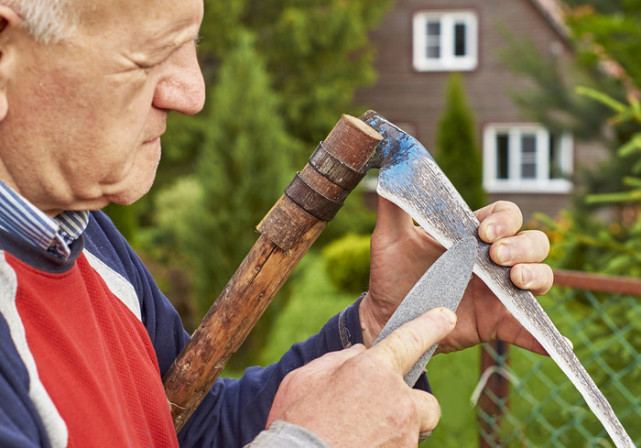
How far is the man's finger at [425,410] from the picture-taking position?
1274 mm

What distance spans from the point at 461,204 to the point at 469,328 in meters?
0.36

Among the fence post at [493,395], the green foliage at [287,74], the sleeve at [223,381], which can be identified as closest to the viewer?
the sleeve at [223,381]

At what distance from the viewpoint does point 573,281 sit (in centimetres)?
303

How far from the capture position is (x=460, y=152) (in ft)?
43.3

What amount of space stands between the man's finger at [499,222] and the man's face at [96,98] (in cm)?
63

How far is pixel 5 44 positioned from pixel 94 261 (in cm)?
53

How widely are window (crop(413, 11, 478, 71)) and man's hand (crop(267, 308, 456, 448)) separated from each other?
20.1 m

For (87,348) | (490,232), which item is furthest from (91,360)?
(490,232)

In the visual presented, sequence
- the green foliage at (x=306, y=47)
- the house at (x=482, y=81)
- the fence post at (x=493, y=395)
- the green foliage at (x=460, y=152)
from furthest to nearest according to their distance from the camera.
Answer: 1. the house at (x=482, y=81)
2. the green foliage at (x=306, y=47)
3. the green foliage at (x=460, y=152)
4. the fence post at (x=493, y=395)

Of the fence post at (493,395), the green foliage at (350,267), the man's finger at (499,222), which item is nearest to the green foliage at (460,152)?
the green foliage at (350,267)

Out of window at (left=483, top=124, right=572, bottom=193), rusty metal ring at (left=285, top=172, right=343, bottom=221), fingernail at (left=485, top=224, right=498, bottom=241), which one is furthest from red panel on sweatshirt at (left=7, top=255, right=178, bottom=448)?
window at (left=483, top=124, right=572, bottom=193)

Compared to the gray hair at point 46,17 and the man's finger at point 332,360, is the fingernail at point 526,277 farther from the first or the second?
the gray hair at point 46,17

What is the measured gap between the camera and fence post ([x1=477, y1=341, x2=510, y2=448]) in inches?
126

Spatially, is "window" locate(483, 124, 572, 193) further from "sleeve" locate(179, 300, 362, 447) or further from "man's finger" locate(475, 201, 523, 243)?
"man's finger" locate(475, 201, 523, 243)
